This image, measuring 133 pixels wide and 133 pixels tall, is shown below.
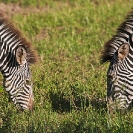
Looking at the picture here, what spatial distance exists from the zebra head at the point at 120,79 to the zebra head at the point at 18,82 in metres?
1.39

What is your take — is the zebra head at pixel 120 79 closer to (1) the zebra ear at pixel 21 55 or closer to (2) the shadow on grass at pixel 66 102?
(2) the shadow on grass at pixel 66 102

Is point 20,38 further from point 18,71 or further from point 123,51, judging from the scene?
point 123,51

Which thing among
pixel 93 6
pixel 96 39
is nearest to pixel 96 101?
pixel 96 39

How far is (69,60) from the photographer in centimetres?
1402

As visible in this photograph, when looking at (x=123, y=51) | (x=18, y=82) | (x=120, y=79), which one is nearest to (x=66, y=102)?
(x=18, y=82)

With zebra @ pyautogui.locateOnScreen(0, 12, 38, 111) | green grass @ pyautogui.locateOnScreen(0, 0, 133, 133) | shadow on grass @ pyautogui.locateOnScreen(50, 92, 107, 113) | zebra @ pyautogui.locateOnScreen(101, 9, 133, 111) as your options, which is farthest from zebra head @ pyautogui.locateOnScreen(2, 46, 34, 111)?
zebra @ pyautogui.locateOnScreen(101, 9, 133, 111)

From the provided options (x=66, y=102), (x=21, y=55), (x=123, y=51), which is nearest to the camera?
(x=123, y=51)

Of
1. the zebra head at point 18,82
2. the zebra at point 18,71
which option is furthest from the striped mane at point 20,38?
the zebra head at point 18,82

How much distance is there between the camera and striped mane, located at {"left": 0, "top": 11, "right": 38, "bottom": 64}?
1023cm

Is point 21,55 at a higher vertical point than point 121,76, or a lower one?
higher

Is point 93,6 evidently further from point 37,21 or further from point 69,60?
point 69,60

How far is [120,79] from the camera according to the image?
9.69 meters

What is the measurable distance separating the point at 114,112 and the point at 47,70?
10.6 feet

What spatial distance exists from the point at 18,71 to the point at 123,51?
5.92 feet
